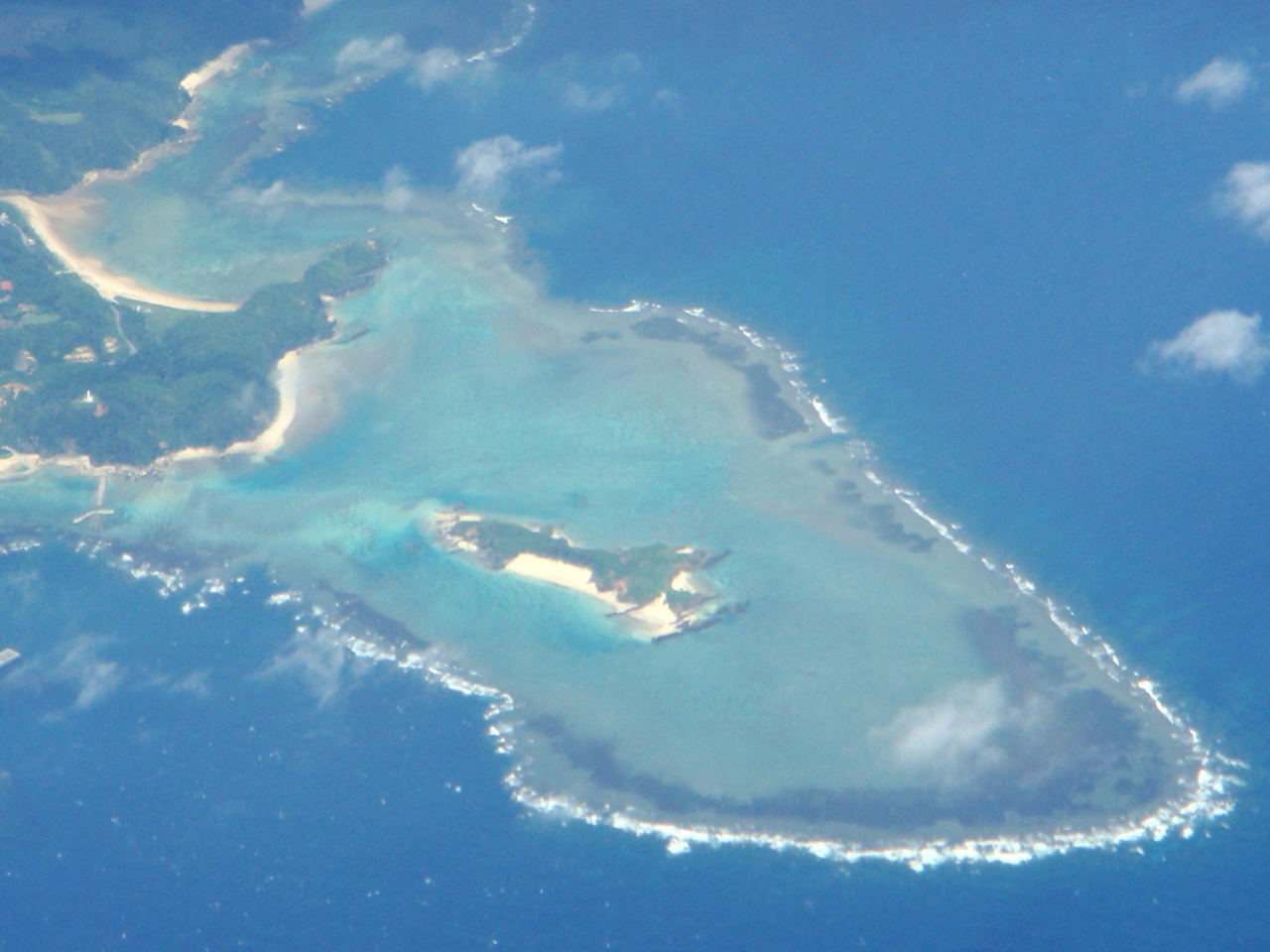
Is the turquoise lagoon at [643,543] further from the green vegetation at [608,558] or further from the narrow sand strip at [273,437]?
the green vegetation at [608,558]

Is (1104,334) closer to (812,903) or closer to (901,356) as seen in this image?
(901,356)

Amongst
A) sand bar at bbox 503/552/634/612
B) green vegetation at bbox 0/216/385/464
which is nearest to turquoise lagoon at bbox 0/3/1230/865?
sand bar at bbox 503/552/634/612

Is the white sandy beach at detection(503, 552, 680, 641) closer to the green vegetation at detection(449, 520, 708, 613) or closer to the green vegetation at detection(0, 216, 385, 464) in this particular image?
the green vegetation at detection(449, 520, 708, 613)

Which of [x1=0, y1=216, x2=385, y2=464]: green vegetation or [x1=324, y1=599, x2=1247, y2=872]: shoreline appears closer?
[x1=324, y1=599, x2=1247, y2=872]: shoreline

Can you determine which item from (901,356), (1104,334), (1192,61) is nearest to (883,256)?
(901,356)

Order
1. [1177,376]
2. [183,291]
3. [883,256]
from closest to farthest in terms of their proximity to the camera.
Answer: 1. [1177,376]
2. [883,256]
3. [183,291]

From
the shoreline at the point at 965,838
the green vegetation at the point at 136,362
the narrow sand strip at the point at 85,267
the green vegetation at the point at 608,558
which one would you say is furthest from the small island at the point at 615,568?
the narrow sand strip at the point at 85,267
